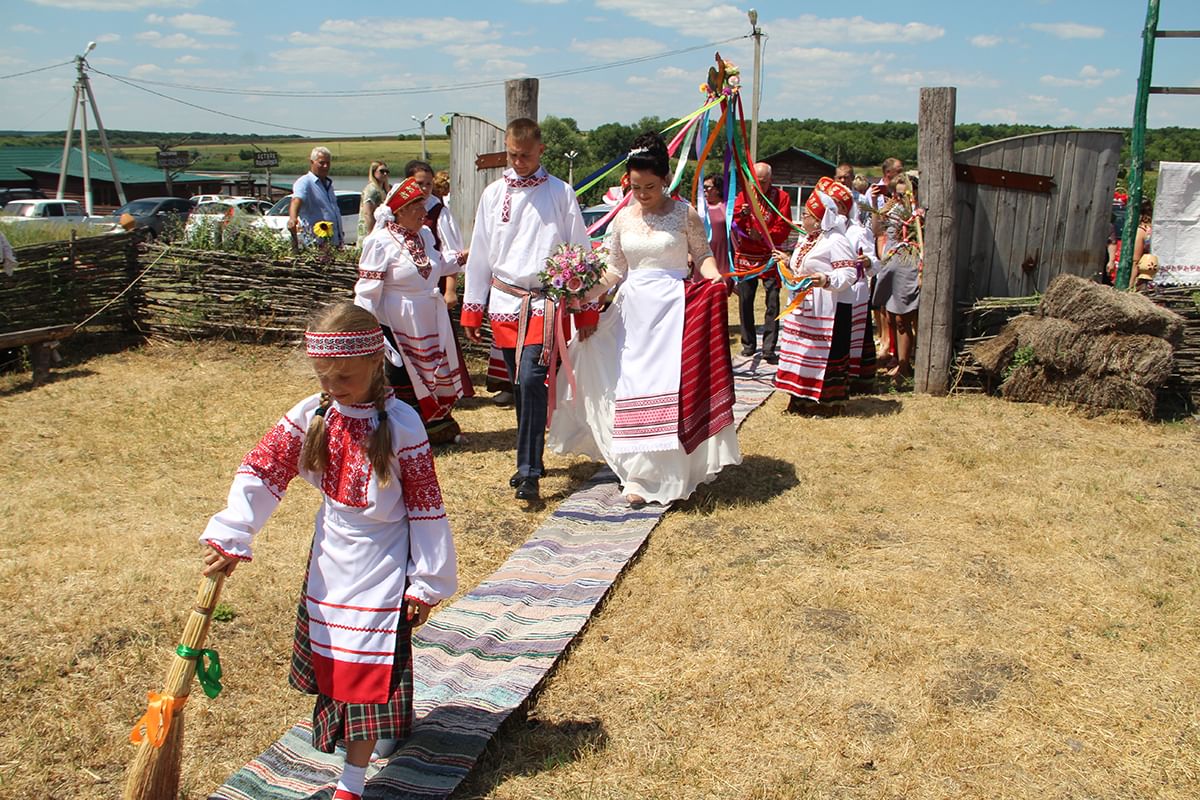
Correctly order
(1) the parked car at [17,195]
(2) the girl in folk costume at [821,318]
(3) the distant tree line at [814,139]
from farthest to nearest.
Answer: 1. (3) the distant tree line at [814,139]
2. (1) the parked car at [17,195]
3. (2) the girl in folk costume at [821,318]

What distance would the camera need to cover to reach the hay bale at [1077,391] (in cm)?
689

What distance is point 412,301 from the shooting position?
6055 millimetres

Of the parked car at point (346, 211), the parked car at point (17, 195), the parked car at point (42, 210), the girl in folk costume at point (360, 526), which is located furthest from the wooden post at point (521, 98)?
the parked car at point (17, 195)

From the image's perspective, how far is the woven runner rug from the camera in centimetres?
297

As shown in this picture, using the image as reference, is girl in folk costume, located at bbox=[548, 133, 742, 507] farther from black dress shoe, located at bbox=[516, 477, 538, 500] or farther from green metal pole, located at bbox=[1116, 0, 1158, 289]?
green metal pole, located at bbox=[1116, 0, 1158, 289]

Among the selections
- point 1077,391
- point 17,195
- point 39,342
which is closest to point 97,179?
point 17,195

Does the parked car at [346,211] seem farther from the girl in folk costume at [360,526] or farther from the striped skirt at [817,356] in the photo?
the girl in folk costume at [360,526]

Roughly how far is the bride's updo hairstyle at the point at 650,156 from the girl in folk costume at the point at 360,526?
2.78 m

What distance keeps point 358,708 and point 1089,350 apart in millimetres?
6187

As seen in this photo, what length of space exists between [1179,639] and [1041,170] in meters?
5.02

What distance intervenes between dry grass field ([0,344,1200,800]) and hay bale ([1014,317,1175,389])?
1.48 feet

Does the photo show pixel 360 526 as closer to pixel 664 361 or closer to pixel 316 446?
pixel 316 446

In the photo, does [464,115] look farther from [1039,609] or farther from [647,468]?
[1039,609]

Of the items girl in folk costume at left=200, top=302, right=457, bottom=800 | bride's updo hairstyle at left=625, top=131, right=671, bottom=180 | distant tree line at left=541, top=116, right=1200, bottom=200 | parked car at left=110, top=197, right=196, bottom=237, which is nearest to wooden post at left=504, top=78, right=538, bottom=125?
bride's updo hairstyle at left=625, top=131, right=671, bottom=180
